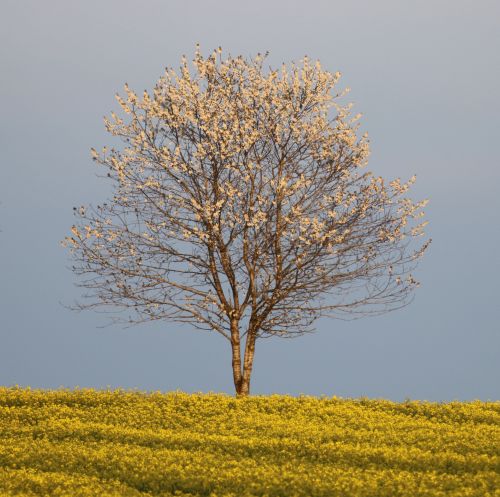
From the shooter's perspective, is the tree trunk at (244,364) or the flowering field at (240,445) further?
the tree trunk at (244,364)

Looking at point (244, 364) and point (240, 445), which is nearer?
point (240, 445)

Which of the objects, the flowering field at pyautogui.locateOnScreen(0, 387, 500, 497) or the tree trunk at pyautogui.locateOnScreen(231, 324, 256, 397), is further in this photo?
the tree trunk at pyautogui.locateOnScreen(231, 324, 256, 397)

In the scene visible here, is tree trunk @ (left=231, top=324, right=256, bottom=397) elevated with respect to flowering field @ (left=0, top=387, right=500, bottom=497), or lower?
elevated

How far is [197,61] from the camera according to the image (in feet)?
86.9

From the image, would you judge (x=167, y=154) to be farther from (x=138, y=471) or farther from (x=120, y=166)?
(x=138, y=471)

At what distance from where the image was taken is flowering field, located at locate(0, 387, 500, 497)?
1437 cm

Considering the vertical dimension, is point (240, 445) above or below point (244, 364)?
below

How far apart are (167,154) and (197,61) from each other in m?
3.34

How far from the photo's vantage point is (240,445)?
57.4 ft

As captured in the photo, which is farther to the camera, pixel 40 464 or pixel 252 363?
pixel 252 363

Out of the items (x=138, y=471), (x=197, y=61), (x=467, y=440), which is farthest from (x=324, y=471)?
(x=197, y=61)

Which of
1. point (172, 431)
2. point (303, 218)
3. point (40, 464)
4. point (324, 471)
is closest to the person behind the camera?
point (324, 471)

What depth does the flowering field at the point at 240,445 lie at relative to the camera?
1437 cm

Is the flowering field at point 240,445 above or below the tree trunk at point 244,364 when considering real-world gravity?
below
